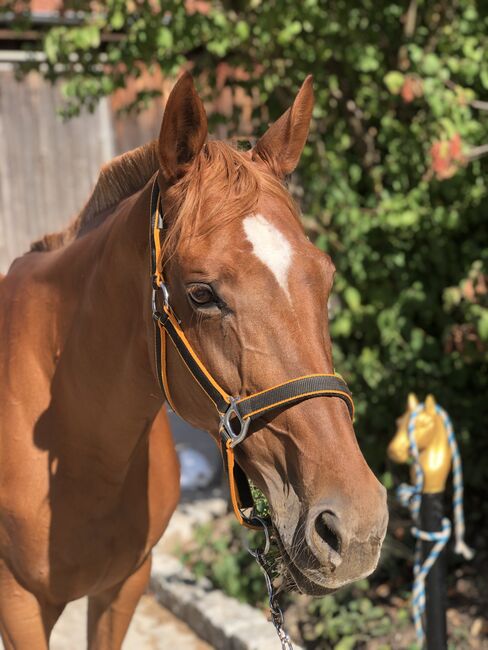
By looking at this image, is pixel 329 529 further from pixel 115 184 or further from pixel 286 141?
pixel 115 184

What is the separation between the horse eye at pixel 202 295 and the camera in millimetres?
1709

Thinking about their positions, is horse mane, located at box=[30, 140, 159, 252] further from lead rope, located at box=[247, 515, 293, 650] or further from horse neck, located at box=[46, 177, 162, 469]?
lead rope, located at box=[247, 515, 293, 650]

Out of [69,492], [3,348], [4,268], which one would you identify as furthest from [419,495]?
[4,268]

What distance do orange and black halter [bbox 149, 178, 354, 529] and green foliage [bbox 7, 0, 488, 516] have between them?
233 centimetres

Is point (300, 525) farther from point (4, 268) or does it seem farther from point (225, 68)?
point (4, 268)

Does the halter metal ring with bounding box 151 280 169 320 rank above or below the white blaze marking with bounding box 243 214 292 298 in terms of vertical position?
below

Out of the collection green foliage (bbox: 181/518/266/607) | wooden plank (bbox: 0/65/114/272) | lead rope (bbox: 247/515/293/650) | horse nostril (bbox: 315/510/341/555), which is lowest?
green foliage (bbox: 181/518/266/607)

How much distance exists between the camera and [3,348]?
2439 mm

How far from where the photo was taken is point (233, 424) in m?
1.71

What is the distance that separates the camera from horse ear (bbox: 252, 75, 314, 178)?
2.00m

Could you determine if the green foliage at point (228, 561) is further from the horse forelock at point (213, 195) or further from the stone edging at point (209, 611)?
the horse forelock at point (213, 195)

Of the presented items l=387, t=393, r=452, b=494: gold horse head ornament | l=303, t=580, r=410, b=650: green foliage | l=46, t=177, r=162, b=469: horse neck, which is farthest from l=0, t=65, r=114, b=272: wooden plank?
l=46, t=177, r=162, b=469: horse neck

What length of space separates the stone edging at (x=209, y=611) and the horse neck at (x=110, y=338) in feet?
5.48

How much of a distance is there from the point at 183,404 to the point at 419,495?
5.03ft
